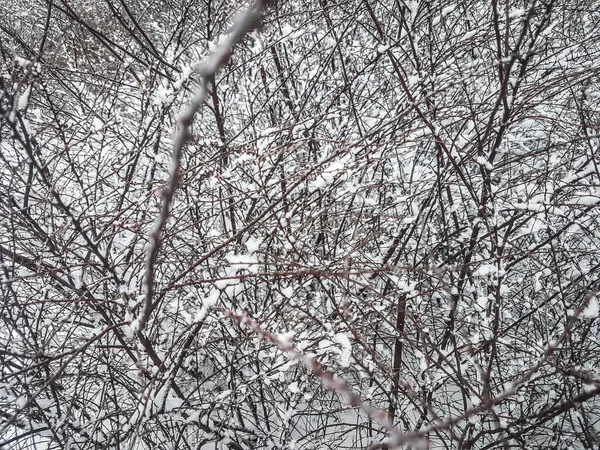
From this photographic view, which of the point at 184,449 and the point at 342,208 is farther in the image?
the point at 342,208

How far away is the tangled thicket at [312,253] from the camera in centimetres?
164

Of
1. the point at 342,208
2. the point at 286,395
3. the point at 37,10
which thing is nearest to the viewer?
the point at 286,395

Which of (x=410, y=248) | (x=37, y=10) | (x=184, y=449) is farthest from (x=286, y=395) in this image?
(x=37, y=10)

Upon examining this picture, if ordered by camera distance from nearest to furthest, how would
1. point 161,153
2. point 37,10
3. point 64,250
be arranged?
point 64,250 < point 161,153 < point 37,10

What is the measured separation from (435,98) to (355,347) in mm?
1489

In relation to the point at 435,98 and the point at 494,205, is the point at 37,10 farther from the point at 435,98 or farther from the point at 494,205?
the point at 494,205

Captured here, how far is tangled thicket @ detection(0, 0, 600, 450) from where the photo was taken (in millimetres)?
1636

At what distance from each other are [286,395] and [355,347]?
50 cm

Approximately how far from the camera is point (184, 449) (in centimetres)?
212

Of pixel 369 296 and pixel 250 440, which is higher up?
pixel 369 296

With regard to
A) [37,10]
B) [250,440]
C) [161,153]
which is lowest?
[250,440]

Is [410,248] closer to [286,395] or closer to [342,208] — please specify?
[342,208]

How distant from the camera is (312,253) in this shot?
1.87 meters

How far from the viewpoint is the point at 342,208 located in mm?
2422
